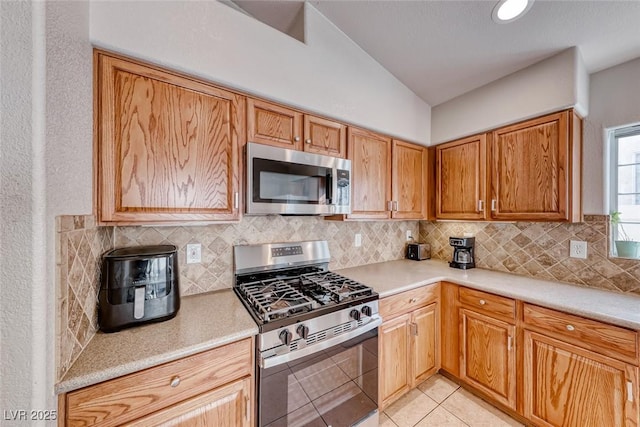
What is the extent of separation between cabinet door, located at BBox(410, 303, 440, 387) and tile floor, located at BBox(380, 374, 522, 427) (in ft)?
0.40

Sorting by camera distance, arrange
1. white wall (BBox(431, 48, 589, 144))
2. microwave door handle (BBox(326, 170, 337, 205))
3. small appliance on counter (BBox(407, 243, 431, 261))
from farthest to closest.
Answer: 1. small appliance on counter (BBox(407, 243, 431, 261))
2. microwave door handle (BBox(326, 170, 337, 205))
3. white wall (BBox(431, 48, 589, 144))

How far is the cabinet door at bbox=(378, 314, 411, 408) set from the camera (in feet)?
5.39

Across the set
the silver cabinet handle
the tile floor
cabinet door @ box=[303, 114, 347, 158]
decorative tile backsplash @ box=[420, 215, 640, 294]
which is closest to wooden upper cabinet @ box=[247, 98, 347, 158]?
cabinet door @ box=[303, 114, 347, 158]

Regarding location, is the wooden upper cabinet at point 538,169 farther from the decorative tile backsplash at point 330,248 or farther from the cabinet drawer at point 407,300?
the cabinet drawer at point 407,300

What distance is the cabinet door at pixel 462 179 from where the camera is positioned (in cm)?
209

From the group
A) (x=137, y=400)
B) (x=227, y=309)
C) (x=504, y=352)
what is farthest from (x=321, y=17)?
(x=504, y=352)

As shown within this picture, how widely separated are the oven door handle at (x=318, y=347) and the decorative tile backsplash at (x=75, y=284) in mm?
688

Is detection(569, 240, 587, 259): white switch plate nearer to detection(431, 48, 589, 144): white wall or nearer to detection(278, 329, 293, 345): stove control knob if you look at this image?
detection(431, 48, 589, 144): white wall

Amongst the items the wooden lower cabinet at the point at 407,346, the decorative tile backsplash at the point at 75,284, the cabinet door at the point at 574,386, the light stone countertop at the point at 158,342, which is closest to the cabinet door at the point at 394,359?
the wooden lower cabinet at the point at 407,346

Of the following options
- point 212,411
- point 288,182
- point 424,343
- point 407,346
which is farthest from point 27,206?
point 424,343

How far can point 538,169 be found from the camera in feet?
5.82

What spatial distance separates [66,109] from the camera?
2.84ft

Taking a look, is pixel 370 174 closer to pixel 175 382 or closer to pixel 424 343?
pixel 424 343

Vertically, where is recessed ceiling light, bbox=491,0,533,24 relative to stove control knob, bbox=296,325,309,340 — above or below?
above
